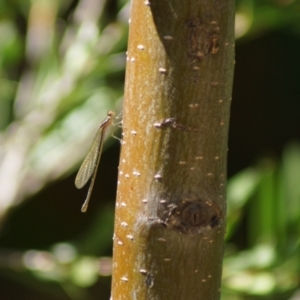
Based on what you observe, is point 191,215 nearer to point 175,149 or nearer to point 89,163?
point 175,149

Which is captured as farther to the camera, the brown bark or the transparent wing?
the transparent wing

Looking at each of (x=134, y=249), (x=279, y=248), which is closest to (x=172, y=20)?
(x=134, y=249)

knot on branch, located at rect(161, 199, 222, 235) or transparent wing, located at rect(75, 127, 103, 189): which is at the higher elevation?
transparent wing, located at rect(75, 127, 103, 189)

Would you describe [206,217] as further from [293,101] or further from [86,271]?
[293,101]

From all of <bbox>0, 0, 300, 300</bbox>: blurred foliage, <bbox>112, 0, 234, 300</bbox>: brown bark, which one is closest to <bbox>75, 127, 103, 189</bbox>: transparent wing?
<bbox>112, 0, 234, 300</bbox>: brown bark

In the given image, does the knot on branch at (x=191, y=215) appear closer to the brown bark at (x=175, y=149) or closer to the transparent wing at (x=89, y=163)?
the brown bark at (x=175, y=149)

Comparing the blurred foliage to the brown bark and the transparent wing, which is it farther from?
the brown bark
